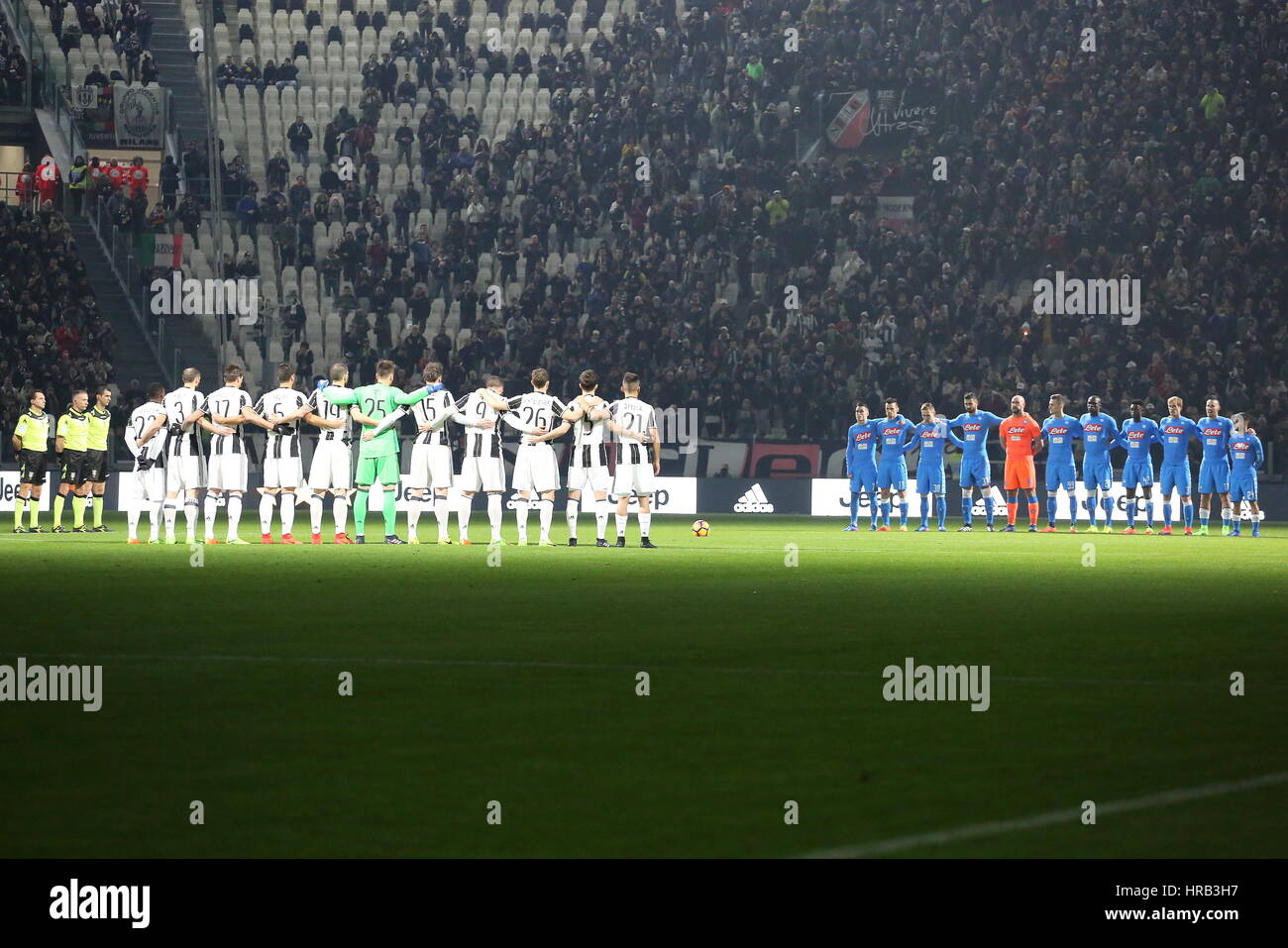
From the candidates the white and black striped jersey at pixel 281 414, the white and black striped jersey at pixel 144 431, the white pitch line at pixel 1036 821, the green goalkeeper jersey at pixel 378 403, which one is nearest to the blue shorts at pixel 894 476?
the green goalkeeper jersey at pixel 378 403

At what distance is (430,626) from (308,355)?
28.0 meters

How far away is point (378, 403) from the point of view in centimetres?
2647

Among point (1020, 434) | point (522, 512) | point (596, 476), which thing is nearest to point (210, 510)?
point (522, 512)

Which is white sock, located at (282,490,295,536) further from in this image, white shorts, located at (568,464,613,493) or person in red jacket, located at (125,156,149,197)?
person in red jacket, located at (125,156,149,197)

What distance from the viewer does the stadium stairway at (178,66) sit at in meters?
48.7

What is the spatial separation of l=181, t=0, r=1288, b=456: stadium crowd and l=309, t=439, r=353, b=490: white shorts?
1523 cm

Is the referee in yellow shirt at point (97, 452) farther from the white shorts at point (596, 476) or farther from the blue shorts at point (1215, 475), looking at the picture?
the blue shorts at point (1215, 475)

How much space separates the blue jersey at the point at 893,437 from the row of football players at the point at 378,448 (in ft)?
28.6

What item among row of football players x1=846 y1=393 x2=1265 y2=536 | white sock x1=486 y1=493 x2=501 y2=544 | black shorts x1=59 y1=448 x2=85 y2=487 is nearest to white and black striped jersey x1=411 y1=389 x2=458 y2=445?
white sock x1=486 y1=493 x2=501 y2=544

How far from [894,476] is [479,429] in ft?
35.5

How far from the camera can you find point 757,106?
50.1 metres

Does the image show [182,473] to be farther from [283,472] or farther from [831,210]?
[831,210]
